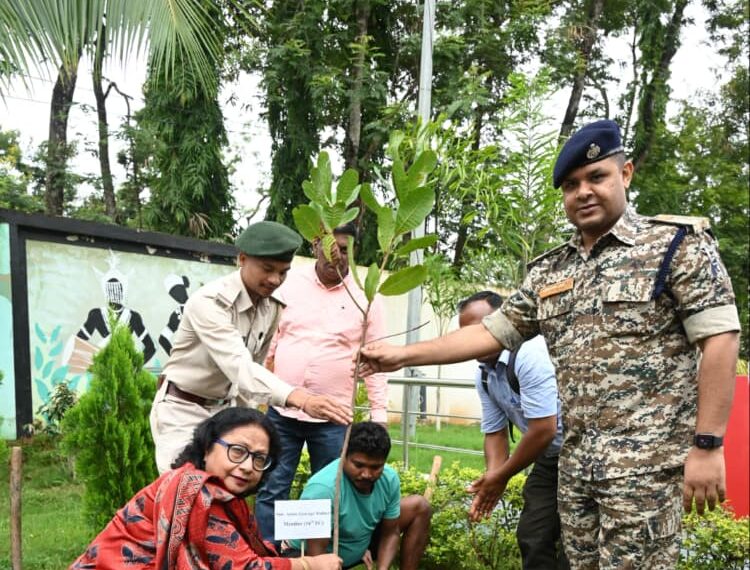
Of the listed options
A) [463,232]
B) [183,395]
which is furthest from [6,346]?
[463,232]

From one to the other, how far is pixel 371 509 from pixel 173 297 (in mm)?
5972

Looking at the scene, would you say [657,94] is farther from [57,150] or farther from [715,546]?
[715,546]

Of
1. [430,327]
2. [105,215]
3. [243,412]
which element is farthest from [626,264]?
[105,215]

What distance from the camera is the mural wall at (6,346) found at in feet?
23.5

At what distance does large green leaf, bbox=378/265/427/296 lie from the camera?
222 cm

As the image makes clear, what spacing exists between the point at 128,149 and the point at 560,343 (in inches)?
562

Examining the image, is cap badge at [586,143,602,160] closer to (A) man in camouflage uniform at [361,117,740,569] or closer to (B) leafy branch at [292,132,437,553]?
(A) man in camouflage uniform at [361,117,740,569]

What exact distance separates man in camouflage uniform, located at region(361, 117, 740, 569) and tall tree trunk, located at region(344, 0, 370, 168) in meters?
10.8

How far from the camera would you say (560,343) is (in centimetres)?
239

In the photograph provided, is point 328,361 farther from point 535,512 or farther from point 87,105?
point 87,105

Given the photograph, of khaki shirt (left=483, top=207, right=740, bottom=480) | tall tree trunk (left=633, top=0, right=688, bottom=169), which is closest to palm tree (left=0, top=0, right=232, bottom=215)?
khaki shirt (left=483, top=207, right=740, bottom=480)

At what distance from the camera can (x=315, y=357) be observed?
398 centimetres

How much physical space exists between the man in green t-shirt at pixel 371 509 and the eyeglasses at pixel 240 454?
2.99 ft

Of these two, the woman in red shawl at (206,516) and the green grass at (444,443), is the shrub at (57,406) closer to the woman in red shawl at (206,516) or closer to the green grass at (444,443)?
the green grass at (444,443)
